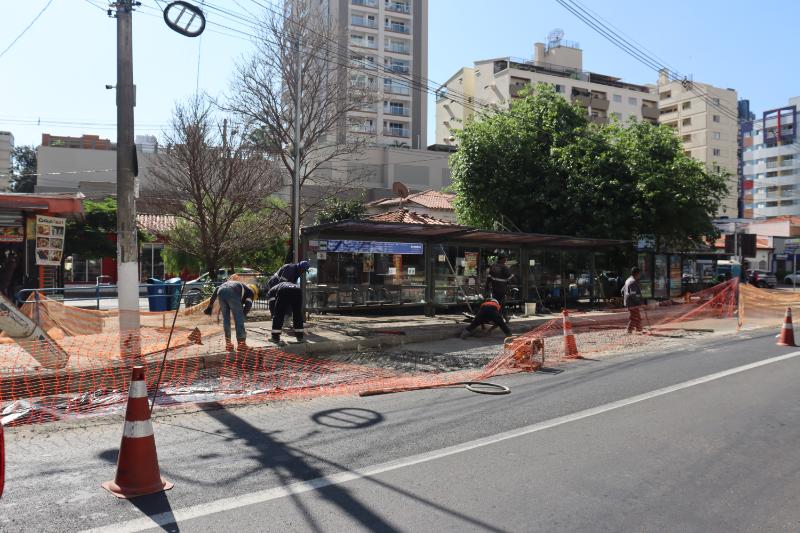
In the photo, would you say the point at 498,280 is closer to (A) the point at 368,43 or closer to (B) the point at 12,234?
(B) the point at 12,234

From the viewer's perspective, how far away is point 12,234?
13055 mm

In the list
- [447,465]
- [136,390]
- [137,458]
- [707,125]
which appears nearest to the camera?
[137,458]

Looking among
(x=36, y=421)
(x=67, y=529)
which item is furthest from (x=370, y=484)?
(x=36, y=421)

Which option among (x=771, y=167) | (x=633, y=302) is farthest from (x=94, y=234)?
(x=771, y=167)

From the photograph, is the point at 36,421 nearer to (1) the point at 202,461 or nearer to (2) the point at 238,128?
(1) the point at 202,461

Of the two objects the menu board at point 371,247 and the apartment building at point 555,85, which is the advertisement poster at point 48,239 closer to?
the menu board at point 371,247

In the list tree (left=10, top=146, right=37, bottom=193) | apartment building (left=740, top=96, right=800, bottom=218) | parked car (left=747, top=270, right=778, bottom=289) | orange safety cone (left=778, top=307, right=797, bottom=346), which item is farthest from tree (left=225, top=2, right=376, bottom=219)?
apartment building (left=740, top=96, right=800, bottom=218)

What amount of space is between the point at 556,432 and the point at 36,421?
18.0 ft

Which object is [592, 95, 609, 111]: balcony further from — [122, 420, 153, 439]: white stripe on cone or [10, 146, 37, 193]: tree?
[122, 420, 153, 439]: white stripe on cone

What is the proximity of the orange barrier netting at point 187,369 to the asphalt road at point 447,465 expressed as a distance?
929 mm

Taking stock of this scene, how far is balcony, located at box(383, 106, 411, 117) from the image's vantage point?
70875 mm

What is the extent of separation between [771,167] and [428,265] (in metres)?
89.4

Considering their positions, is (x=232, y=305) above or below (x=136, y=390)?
above

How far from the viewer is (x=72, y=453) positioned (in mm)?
5262
